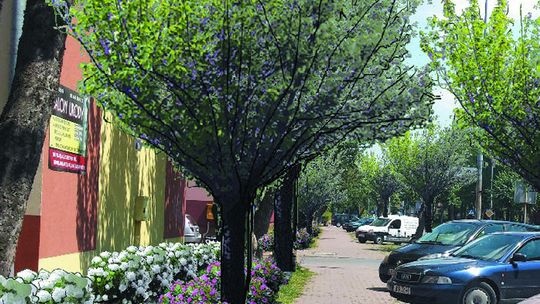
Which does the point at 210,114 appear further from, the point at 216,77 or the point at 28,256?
the point at 28,256

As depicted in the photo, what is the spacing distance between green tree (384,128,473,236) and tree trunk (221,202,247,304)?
3203cm

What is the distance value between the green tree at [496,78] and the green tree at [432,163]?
20.2 meters

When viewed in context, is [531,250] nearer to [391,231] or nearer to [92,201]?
[92,201]

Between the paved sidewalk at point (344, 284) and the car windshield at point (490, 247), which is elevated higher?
the car windshield at point (490, 247)

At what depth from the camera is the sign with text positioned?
1009 centimetres

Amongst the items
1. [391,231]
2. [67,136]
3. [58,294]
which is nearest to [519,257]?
[67,136]

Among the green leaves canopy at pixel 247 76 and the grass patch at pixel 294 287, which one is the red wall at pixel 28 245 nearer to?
the green leaves canopy at pixel 247 76

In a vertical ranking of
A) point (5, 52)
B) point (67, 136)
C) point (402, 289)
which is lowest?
point (402, 289)

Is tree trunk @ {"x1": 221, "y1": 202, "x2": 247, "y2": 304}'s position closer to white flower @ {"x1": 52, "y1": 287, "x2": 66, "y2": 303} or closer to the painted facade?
the painted facade

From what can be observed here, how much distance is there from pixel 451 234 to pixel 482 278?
423 cm

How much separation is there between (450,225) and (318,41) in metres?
11.1

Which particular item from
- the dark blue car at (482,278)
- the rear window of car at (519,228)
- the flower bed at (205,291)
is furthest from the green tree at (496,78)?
the flower bed at (205,291)

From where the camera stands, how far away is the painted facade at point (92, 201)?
9.66m

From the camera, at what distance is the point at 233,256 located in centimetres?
774
